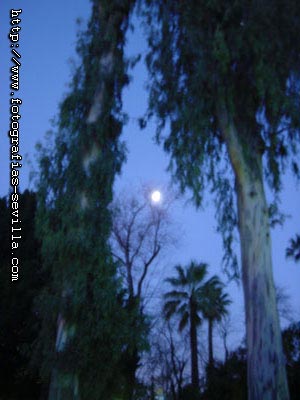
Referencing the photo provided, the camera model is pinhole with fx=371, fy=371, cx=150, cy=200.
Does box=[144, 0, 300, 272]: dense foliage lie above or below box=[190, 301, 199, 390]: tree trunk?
above

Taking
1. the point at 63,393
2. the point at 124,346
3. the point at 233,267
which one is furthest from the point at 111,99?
the point at 63,393

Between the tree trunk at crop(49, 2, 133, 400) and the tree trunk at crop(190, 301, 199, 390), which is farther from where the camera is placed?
the tree trunk at crop(190, 301, 199, 390)

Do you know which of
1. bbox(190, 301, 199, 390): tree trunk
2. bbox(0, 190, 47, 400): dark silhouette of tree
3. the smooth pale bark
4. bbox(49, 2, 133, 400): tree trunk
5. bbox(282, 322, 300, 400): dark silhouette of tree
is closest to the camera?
the smooth pale bark

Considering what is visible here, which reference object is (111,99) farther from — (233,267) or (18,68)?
(233,267)

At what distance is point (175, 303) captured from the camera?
23438 millimetres

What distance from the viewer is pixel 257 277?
7199 millimetres

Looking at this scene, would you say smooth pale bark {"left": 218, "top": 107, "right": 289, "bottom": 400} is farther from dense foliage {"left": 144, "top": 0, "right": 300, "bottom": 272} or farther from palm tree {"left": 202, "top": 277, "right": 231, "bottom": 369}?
palm tree {"left": 202, "top": 277, "right": 231, "bottom": 369}

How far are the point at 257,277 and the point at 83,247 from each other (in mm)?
3543

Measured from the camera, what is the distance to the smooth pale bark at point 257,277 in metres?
6.46

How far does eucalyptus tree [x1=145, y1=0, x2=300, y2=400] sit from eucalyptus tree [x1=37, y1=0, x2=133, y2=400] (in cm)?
161

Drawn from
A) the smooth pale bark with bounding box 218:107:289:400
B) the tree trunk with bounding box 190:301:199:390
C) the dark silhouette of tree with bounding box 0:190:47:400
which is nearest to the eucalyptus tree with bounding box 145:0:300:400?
the smooth pale bark with bounding box 218:107:289:400

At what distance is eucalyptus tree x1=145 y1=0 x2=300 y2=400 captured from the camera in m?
7.85

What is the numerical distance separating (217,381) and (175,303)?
6.27 meters

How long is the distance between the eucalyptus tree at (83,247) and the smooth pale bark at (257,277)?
8.06ft
